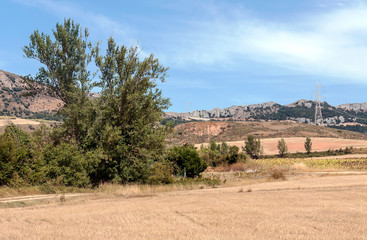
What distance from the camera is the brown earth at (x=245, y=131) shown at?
13312 centimetres

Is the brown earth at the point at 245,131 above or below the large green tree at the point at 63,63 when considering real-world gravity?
below

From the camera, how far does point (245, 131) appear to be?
141 m

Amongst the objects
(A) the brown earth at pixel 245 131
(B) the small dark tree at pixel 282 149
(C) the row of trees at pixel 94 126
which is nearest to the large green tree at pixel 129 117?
(C) the row of trees at pixel 94 126

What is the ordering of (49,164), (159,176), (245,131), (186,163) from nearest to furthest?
(49,164) < (159,176) < (186,163) < (245,131)

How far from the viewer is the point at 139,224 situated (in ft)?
29.5

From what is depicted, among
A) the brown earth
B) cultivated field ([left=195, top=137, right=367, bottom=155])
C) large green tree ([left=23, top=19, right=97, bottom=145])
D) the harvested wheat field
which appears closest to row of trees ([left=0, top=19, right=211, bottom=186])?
large green tree ([left=23, top=19, right=97, bottom=145])

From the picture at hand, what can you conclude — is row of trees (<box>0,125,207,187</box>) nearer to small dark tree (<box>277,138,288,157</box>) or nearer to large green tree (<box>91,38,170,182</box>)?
large green tree (<box>91,38,170,182</box>)

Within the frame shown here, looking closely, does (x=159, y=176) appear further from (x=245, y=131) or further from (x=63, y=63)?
(x=245, y=131)

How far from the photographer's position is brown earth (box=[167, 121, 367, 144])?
133125 mm

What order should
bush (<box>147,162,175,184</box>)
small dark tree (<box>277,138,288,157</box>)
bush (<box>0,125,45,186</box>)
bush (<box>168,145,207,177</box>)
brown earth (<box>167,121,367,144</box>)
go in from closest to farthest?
bush (<box>0,125,45,186</box>) < bush (<box>147,162,175,184</box>) < bush (<box>168,145,207,177</box>) < small dark tree (<box>277,138,288,157</box>) < brown earth (<box>167,121,367,144</box>)

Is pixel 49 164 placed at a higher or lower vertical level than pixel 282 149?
higher

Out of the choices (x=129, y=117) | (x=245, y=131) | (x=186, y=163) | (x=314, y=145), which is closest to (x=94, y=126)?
(x=129, y=117)

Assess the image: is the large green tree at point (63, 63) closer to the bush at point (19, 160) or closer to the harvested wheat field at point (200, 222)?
the bush at point (19, 160)

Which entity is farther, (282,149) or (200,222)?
(282,149)
